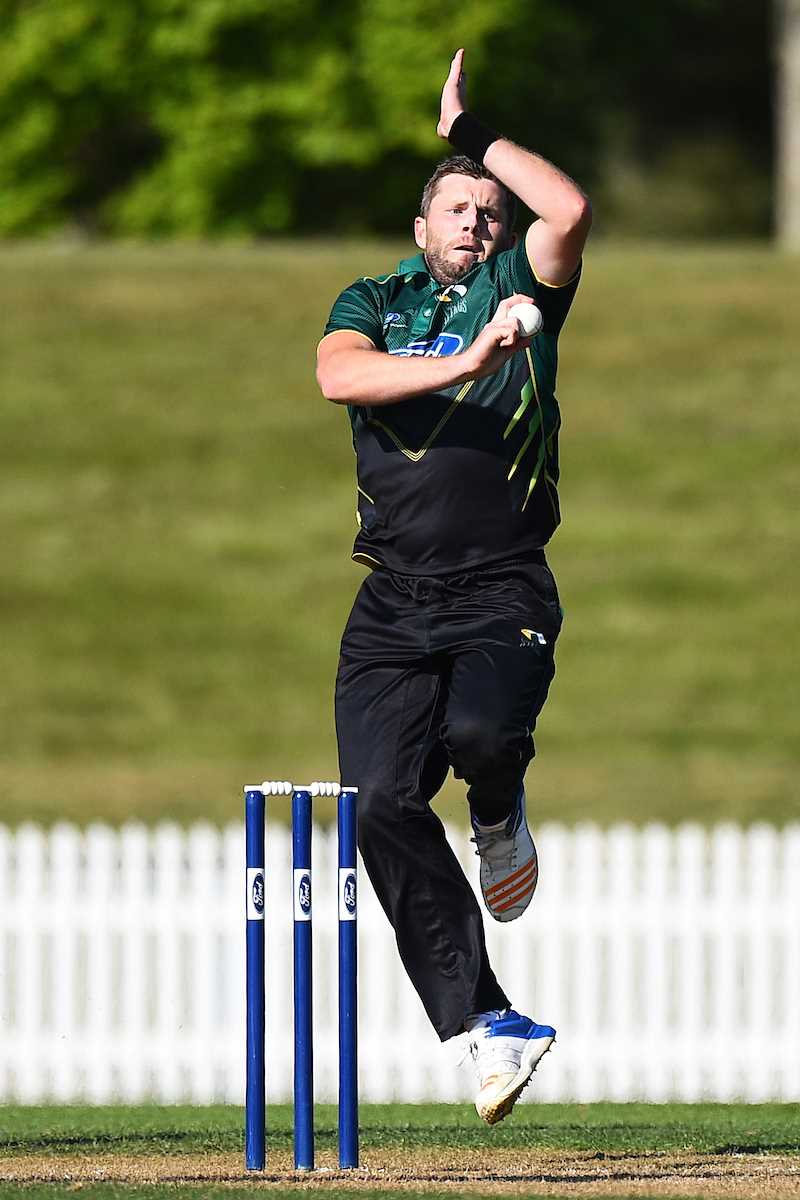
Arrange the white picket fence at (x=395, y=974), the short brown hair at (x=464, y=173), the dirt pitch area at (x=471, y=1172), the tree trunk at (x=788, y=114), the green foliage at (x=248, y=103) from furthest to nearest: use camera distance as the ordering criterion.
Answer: the tree trunk at (x=788, y=114) → the green foliage at (x=248, y=103) → the white picket fence at (x=395, y=974) → the short brown hair at (x=464, y=173) → the dirt pitch area at (x=471, y=1172)

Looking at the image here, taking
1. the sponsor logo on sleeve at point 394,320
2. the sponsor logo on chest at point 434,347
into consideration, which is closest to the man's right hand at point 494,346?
the sponsor logo on chest at point 434,347

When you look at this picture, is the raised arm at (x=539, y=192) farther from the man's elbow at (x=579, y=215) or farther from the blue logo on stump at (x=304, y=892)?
the blue logo on stump at (x=304, y=892)

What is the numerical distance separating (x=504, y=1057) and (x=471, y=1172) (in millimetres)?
420

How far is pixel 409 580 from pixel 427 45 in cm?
2759

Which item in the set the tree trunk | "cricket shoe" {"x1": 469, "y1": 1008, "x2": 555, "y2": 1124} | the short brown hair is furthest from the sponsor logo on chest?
the tree trunk

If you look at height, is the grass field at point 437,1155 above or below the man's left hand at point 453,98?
below

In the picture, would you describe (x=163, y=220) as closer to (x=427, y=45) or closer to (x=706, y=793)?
(x=427, y=45)

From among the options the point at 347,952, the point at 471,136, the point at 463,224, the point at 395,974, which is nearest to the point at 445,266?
the point at 463,224

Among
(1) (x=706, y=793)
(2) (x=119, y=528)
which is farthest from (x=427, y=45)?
(1) (x=706, y=793)

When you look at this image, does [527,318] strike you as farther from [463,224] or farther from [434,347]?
[463,224]

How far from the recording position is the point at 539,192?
229 inches

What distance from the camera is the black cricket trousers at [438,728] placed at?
599 cm

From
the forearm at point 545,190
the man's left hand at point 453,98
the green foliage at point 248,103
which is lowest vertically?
the forearm at point 545,190

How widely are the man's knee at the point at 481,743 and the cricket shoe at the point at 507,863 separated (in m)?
0.29
